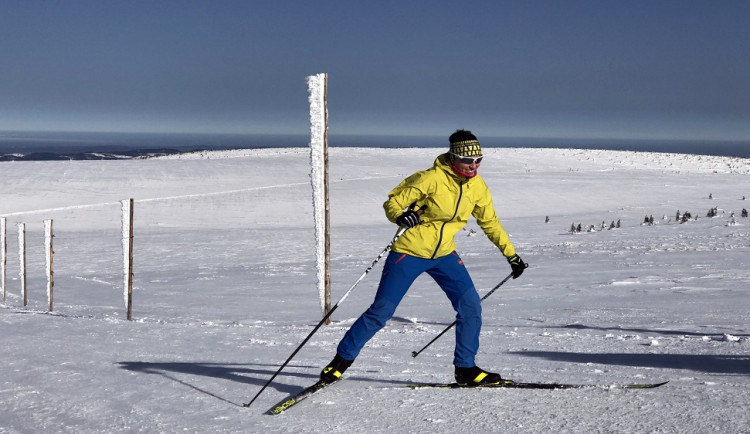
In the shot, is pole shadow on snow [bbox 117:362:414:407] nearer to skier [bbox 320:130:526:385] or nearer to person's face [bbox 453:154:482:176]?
skier [bbox 320:130:526:385]

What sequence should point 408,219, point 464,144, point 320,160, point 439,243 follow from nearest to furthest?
1. point 408,219
2. point 464,144
3. point 439,243
4. point 320,160

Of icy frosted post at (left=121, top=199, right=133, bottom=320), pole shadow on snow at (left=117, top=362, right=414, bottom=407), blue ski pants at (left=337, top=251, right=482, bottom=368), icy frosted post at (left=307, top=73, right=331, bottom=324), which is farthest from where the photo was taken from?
icy frosted post at (left=121, top=199, right=133, bottom=320)

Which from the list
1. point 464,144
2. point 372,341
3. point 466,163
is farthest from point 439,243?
point 372,341

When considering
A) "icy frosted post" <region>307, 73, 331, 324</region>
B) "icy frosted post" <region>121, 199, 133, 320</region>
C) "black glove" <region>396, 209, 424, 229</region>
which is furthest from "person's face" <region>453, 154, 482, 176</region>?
"icy frosted post" <region>121, 199, 133, 320</region>

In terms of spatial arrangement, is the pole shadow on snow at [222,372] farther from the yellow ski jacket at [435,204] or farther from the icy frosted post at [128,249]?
the icy frosted post at [128,249]

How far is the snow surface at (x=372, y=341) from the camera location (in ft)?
14.6

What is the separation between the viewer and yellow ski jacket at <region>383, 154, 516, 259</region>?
15.2 feet

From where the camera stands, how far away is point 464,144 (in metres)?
4.63

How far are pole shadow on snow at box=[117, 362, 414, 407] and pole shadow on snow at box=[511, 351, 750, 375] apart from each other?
1658 mm

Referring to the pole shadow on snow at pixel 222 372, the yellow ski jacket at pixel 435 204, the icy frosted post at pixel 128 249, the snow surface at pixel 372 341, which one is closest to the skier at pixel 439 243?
the yellow ski jacket at pixel 435 204

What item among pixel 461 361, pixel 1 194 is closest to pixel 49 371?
pixel 461 361

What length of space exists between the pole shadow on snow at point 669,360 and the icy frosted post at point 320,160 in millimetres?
3516

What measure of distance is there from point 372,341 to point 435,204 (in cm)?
288

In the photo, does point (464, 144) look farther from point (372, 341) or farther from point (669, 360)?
point (372, 341)
